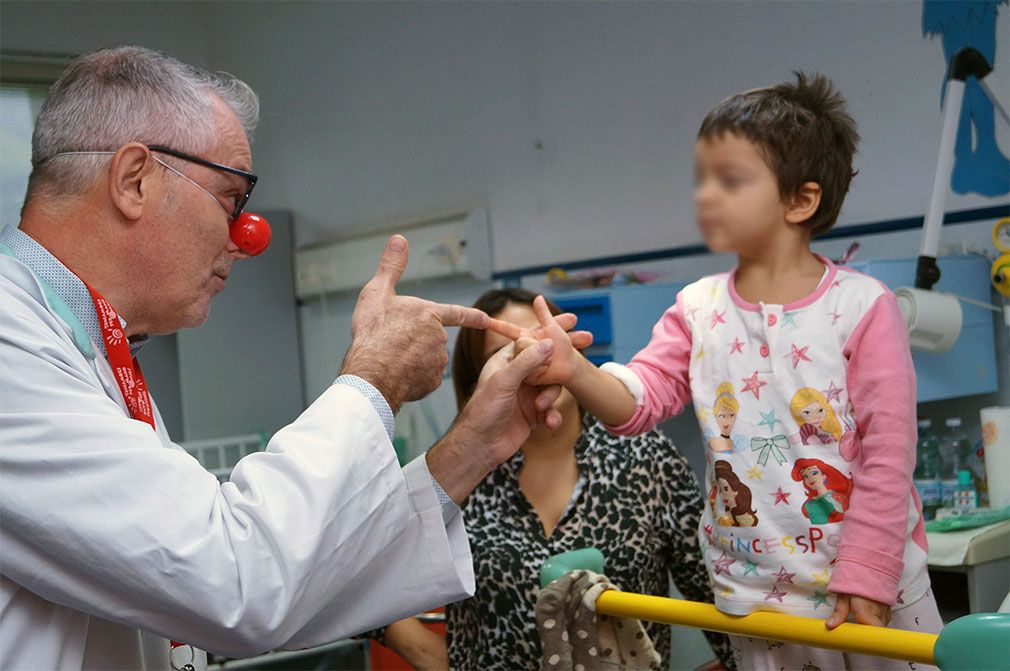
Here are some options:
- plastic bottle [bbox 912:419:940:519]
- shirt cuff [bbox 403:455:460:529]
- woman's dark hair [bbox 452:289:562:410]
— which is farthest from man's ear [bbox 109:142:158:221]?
plastic bottle [bbox 912:419:940:519]

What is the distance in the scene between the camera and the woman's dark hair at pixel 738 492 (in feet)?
4.78

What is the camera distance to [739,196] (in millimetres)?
1463

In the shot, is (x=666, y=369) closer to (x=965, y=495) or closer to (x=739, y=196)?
(x=739, y=196)

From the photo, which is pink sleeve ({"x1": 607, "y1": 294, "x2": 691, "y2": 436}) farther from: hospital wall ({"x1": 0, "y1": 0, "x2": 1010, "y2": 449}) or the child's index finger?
hospital wall ({"x1": 0, "y1": 0, "x2": 1010, "y2": 449})

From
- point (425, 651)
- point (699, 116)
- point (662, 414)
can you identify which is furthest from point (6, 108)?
point (662, 414)

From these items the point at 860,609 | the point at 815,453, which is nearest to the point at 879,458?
the point at 815,453

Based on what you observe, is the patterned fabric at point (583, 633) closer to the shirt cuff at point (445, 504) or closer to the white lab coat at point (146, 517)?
the shirt cuff at point (445, 504)

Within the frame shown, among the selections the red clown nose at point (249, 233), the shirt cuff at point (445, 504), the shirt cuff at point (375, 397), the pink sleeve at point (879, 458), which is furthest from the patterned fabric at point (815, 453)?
the red clown nose at point (249, 233)

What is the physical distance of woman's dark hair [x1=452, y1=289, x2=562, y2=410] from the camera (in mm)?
2260

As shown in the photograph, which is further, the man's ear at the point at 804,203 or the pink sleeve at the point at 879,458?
the man's ear at the point at 804,203

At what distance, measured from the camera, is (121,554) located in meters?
1.05

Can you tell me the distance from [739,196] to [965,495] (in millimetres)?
1175

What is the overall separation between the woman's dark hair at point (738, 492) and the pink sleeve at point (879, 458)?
0.44 ft

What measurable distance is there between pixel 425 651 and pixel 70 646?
109 centimetres
